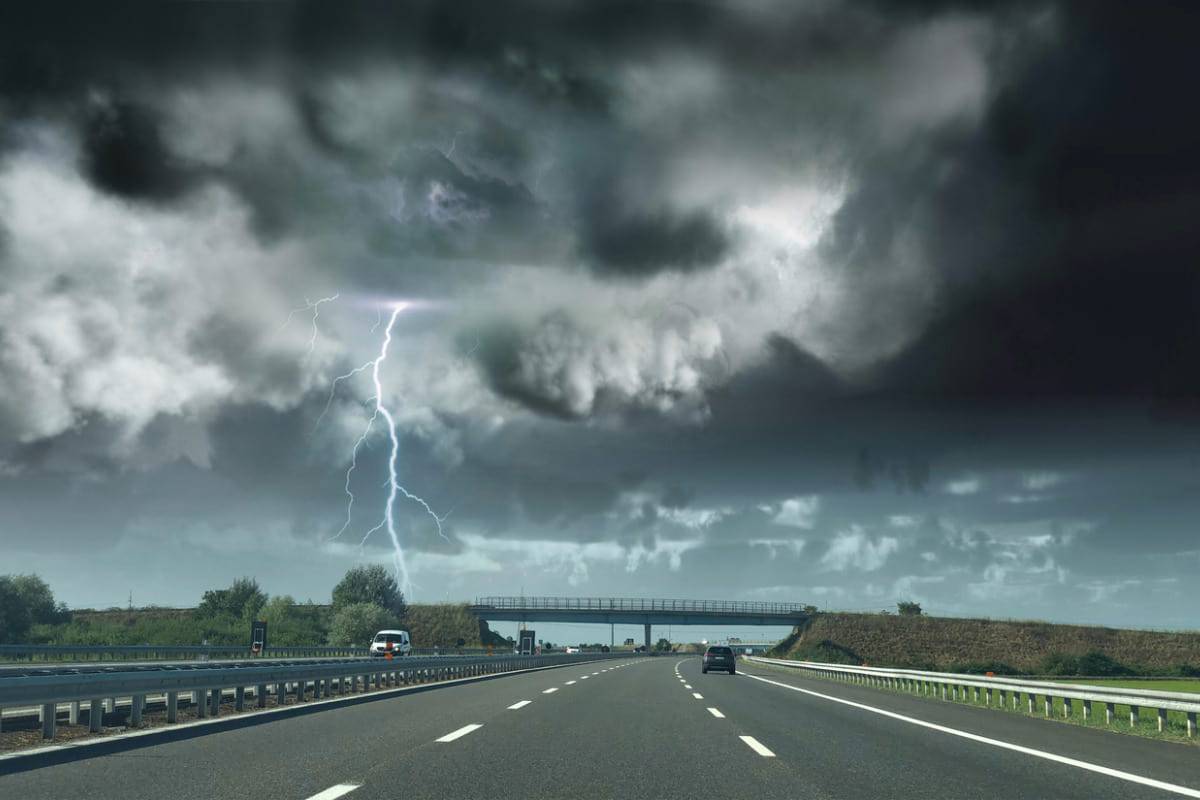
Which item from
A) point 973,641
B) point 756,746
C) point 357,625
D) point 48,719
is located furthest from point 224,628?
point 756,746

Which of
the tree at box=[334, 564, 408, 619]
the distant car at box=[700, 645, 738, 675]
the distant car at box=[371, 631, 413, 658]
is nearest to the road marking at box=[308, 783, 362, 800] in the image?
the distant car at box=[700, 645, 738, 675]

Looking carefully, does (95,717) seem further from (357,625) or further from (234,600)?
(234,600)

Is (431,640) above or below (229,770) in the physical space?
below

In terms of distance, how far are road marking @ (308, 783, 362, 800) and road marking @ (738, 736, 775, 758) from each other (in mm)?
4554

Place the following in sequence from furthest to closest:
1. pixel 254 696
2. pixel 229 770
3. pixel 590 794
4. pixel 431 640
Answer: pixel 431 640, pixel 254 696, pixel 229 770, pixel 590 794

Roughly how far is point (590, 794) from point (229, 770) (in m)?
3.56

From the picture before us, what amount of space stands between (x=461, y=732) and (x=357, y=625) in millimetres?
80856

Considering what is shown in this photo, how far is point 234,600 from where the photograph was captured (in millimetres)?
111562

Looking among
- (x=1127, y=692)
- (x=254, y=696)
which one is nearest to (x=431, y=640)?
(x=254, y=696)

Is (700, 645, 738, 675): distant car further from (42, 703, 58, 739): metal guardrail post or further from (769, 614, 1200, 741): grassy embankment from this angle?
(769, 614, 1200, 741): grassy embankment

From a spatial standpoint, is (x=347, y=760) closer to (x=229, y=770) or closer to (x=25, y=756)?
(x=229, y=770)

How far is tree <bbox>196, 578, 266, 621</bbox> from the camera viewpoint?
4291 inches

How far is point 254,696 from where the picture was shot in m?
21.2

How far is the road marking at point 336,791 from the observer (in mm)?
7430
